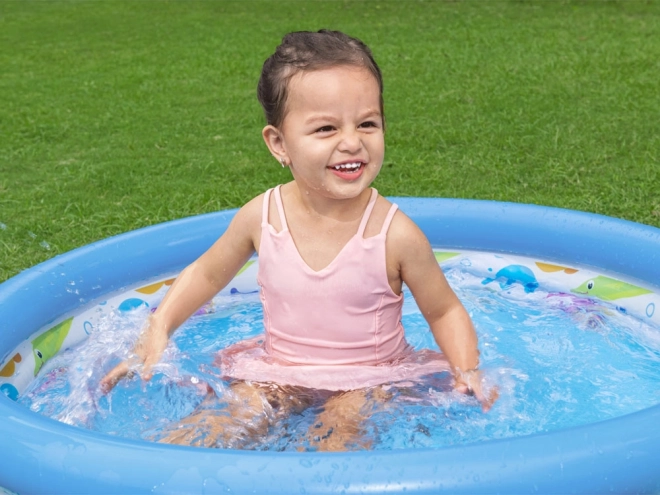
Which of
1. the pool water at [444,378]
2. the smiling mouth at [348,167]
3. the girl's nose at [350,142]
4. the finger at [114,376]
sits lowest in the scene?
the pool water at [444,378]

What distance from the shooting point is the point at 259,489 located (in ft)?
6.03

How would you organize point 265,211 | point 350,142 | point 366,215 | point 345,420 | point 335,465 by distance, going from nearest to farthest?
point 335,465
point 350,142
point 345,420
point 366,215
point 265,211

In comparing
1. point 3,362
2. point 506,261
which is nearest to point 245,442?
point 3,362

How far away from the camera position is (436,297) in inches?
106

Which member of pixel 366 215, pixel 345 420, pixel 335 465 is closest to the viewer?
pixel 335 465

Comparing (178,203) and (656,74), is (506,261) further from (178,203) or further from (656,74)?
(656,74)

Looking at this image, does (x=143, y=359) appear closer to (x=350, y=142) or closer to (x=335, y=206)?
(x=335, y=206)

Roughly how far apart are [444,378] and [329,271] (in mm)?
475

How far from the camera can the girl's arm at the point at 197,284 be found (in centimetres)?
283

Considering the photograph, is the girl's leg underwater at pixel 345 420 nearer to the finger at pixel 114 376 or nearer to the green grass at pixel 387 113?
the finger at pixel 114 376

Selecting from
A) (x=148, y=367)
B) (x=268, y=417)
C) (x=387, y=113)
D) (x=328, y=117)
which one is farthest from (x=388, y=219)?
(x=387, y=113)

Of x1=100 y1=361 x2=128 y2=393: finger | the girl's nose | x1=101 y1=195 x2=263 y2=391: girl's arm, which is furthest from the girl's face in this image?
x1=100 y1=361 x2=128 y2=393: finger

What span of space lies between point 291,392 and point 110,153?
3892mm

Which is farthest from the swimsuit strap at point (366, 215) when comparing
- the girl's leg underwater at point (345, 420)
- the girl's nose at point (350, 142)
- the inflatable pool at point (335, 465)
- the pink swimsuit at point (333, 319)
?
the inflatable pool at point (335, 465)
